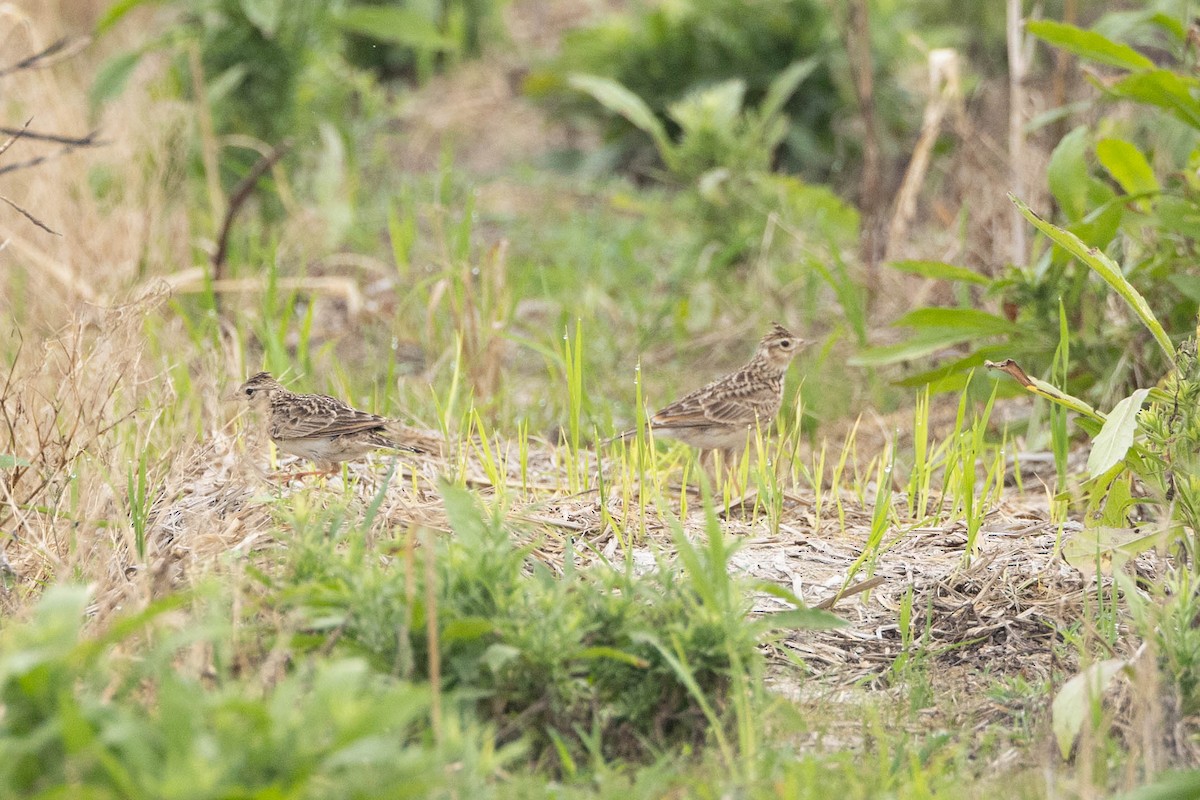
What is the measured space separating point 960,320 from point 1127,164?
1.03m

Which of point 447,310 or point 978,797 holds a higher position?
point 447,310

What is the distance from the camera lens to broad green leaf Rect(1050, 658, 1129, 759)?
3627 mm

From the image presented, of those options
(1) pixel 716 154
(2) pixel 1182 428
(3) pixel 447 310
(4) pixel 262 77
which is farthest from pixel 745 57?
(2) pixel 1182 428

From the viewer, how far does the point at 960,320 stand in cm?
648

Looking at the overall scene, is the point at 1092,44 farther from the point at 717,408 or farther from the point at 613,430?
the point at 613,430

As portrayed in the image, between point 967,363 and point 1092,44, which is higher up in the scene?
point 1092,44

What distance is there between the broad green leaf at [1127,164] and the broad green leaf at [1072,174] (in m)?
0.10

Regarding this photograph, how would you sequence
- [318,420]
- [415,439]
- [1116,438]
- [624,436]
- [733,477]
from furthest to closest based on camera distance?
[415,439] < [733,477] < [624,436] < [318,420] < [1116,438]

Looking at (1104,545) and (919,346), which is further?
(919,346)

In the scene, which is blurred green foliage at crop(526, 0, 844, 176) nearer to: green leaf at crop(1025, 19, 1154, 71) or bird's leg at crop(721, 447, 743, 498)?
green leaf at crop(1025, 19, 1154, 71)

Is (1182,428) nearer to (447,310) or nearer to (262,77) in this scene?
(447,310)

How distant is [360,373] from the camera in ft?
26.8

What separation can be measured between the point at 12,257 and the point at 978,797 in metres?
7.54

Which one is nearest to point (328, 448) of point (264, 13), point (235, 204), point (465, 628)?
point (465, 628)
